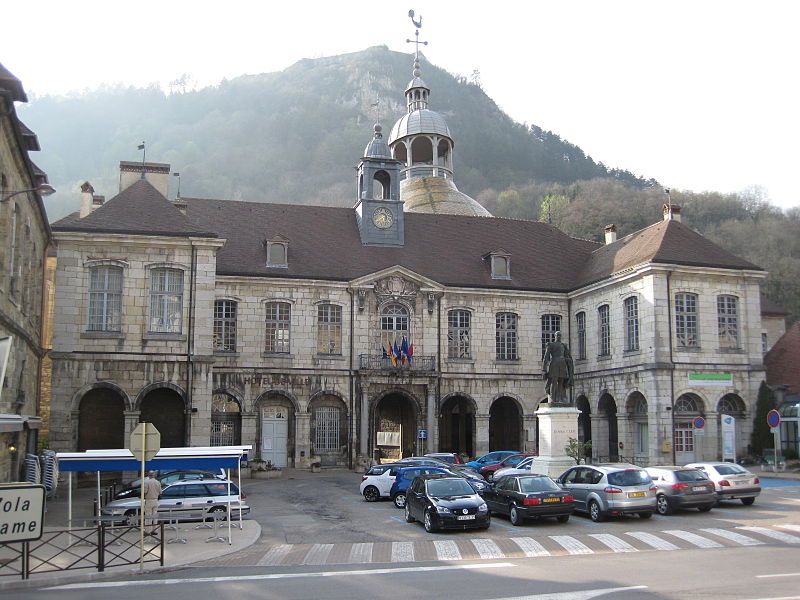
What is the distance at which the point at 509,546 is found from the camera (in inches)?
616

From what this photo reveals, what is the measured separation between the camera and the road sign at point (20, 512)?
11828mm

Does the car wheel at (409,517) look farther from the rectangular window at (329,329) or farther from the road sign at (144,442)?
the rectangular window at (329,329)

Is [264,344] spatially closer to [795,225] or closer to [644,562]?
[644,562]

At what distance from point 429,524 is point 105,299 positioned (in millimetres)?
17190

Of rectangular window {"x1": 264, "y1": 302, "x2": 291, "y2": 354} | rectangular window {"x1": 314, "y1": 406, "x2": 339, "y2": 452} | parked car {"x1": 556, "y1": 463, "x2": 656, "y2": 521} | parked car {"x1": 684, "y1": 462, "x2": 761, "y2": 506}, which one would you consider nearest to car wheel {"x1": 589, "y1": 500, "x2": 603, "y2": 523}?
parked car {"x1": 556, "y1": 463, "x2": 656, "y2": 521}

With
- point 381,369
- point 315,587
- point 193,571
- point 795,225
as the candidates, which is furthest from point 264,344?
point 795,225

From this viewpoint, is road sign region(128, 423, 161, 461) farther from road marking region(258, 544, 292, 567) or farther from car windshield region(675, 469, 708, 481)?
car windshield region(675, 469, 708, 481)

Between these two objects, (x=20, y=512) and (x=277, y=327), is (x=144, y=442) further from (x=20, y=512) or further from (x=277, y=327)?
(x=277, y=327)

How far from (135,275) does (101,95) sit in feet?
322

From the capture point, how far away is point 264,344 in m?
35.2

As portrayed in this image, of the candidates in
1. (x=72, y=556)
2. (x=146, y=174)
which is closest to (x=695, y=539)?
(x=72, y=556)

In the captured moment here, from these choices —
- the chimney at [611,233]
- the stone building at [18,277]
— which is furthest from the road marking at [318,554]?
the chimney at [611,233]

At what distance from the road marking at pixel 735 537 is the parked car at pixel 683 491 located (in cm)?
227

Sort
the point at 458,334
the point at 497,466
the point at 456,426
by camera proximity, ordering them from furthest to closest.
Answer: the point at 456,426 → the point at 458,334 → the point at 497,466
